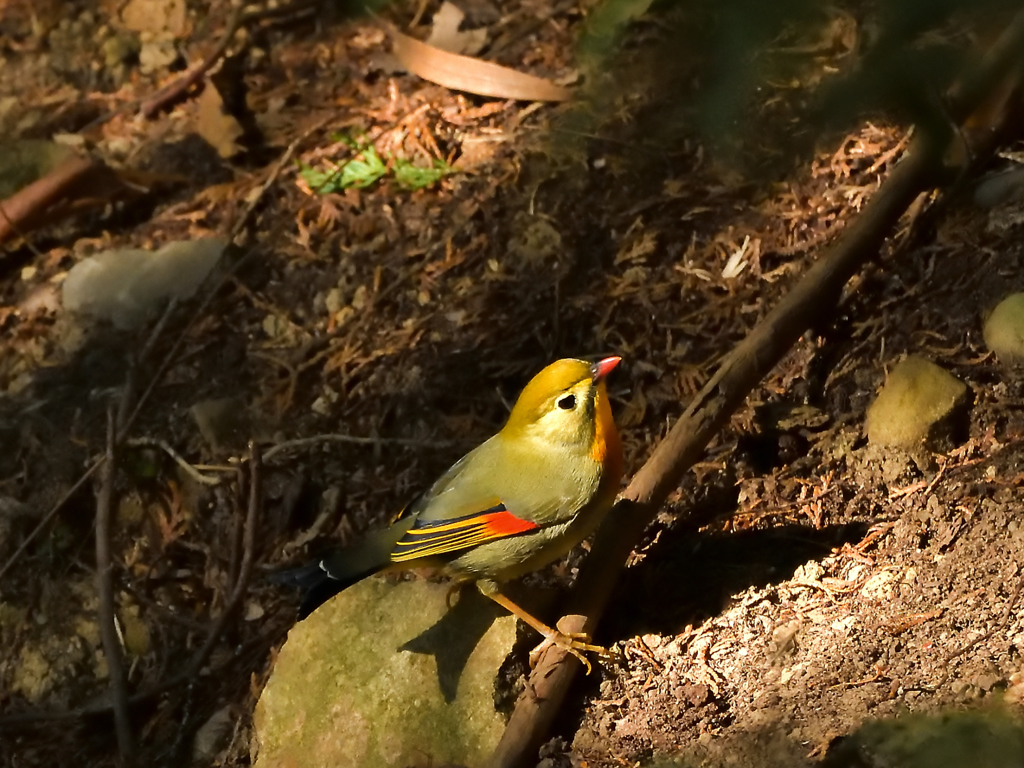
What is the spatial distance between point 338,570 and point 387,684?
1.36 feet

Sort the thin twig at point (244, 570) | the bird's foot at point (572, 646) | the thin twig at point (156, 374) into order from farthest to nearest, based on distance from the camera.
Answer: the thin twig at point (156, 374)
the thin twig at point (244, 570)
the bird's foot at point (572, 646)

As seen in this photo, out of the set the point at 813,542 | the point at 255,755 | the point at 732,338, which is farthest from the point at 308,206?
the point at 813,542

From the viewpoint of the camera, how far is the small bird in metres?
3.47

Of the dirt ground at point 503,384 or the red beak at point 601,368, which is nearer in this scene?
the dirt ground at point 503,384

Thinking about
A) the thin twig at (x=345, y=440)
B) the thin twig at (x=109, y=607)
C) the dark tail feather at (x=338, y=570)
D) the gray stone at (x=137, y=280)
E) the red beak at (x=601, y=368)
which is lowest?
the thin twig at (x=109, y=607)

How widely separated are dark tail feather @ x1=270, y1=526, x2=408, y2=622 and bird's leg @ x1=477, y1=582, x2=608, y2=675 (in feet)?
1.43

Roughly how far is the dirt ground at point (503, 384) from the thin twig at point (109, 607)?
0.11 m

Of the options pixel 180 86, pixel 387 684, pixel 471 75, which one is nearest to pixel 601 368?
pixel 387 684

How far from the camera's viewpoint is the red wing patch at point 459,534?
137 inches

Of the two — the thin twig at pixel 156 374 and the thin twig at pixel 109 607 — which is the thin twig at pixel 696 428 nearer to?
the thin twig at pixel 109 607

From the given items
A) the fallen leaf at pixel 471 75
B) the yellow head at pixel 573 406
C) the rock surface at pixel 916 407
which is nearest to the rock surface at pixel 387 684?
the yellow head at pixel 573 406

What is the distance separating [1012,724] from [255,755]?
2.70 m

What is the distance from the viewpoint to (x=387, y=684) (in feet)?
11.3

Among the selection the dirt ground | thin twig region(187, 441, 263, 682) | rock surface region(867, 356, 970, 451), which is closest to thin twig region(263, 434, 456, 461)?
the dirt ground
